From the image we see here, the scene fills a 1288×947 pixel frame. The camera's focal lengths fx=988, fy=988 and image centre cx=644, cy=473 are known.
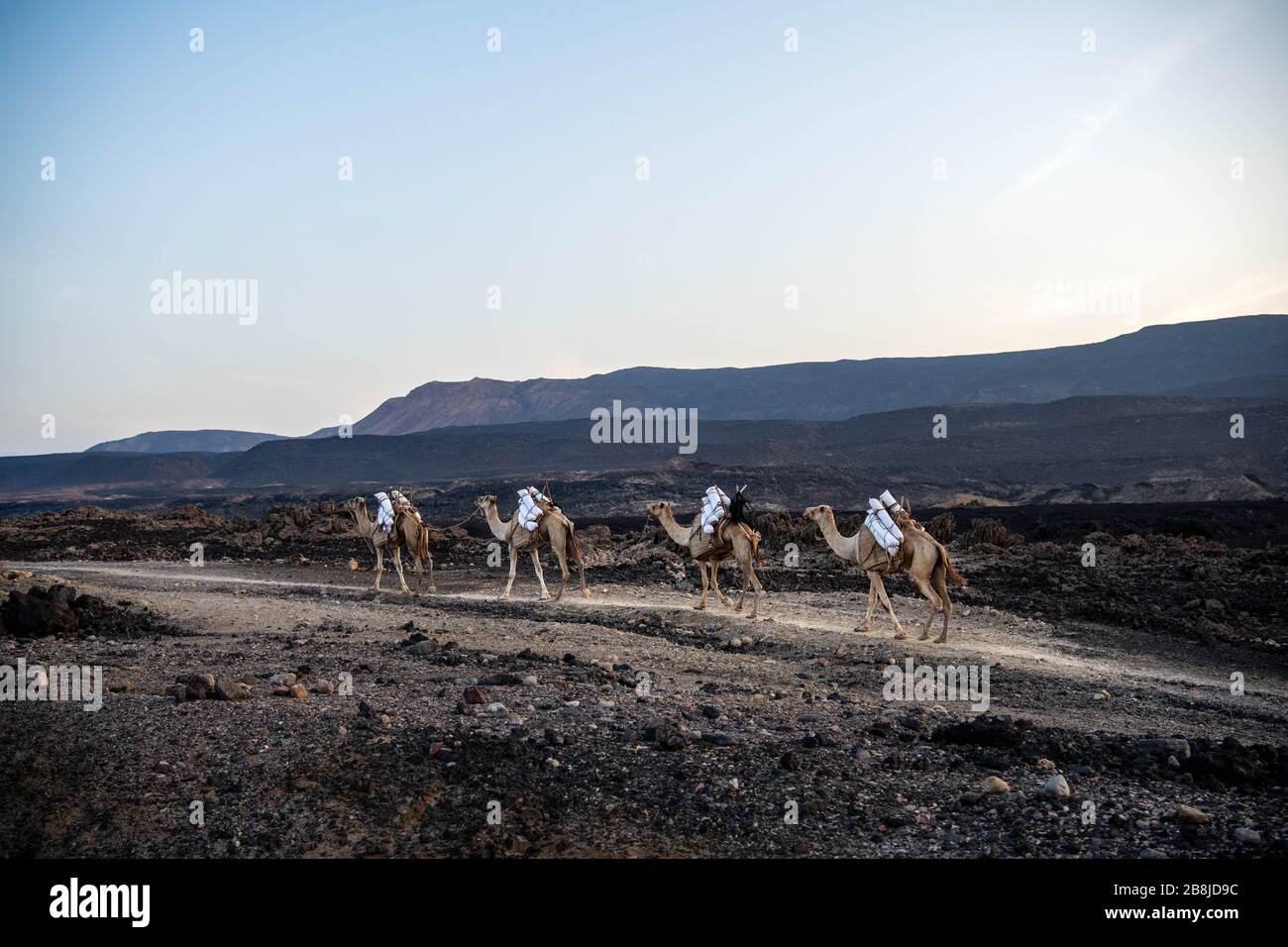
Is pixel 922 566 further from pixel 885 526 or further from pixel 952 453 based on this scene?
pixel 952 453

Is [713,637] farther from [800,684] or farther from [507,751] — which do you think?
[507,751]

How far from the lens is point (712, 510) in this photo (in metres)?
19.6

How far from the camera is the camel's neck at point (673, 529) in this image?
2092 cm

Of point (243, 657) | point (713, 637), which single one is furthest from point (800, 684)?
point (243, 657)

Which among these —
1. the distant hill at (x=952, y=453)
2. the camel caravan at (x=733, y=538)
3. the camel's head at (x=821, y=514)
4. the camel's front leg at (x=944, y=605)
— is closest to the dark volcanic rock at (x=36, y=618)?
the camel caravan at (x=733, y=538)

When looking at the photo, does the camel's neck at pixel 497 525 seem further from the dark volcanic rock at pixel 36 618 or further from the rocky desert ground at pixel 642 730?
the dark volcanic rock at pixel 36 618

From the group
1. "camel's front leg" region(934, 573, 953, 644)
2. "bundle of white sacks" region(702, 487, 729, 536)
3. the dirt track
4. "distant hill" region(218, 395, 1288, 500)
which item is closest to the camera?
the dirt track

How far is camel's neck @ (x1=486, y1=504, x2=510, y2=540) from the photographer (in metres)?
22.4

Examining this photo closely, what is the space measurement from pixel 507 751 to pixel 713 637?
Answer: 8.13 meters

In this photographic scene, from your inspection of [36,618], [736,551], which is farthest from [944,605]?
[36,618]

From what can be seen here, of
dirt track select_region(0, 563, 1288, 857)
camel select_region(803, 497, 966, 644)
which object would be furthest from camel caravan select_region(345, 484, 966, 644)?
dirt track select_region(0, 563, 1288, 857)

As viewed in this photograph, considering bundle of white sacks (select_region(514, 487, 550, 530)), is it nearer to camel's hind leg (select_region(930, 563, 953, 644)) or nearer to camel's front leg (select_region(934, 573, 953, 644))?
camel's hind leg (select_region(930, 563, 953, 644))

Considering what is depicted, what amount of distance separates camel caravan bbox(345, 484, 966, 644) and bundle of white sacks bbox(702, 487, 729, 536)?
2cm

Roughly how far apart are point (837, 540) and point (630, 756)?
9972 mm
